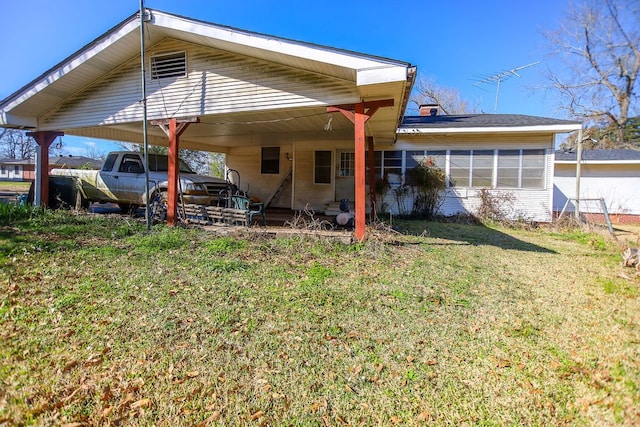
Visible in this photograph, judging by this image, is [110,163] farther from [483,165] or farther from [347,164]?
[483,165]

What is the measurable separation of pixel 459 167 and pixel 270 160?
274 inches

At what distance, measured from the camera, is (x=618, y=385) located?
2342mm

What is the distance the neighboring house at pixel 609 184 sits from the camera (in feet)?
45.2

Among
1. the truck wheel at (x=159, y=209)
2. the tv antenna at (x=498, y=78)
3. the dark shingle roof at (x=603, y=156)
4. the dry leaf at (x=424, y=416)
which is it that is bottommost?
the dry leaf at (x=424, y=416)

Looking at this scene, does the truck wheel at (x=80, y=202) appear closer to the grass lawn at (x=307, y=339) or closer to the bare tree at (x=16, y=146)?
the grass lawn at (x=307, y=339)

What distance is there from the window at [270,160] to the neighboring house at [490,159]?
14.3 ft

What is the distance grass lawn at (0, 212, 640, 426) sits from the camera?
216cm

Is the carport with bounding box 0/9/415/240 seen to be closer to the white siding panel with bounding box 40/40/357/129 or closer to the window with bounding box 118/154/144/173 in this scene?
the white siding panel with bounding box 40/40/357/129

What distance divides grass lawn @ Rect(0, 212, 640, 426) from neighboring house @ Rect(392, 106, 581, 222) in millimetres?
5843

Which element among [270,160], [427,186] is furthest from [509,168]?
[270,160]

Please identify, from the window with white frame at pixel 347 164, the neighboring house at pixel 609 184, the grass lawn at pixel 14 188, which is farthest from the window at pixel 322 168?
the grass lawn at pixel 14 188

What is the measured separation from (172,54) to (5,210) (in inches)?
206

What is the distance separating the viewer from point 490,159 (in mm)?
10891

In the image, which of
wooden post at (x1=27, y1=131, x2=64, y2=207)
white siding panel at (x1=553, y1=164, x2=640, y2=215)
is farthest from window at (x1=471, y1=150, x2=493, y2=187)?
wooden post at (x1=27, y1=131, x2=64, y2=207)
